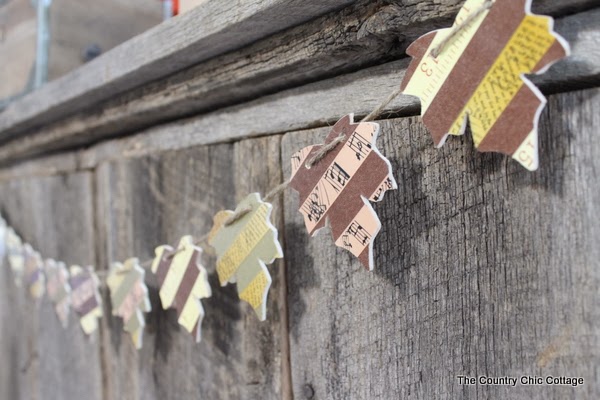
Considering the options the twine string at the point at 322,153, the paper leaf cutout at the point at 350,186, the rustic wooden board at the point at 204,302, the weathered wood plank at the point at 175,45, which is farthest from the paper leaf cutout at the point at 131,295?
the paper leaf cutout at the point at 350,186

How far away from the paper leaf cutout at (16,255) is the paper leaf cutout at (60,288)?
24cm

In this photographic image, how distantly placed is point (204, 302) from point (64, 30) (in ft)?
2.76

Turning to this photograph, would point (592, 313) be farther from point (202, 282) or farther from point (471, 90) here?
point (202, 282)

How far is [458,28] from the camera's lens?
41 cm

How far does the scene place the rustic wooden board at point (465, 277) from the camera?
0.40 m

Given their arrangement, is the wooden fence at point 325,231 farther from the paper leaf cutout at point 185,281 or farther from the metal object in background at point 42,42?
the metal object in background at point 42,42

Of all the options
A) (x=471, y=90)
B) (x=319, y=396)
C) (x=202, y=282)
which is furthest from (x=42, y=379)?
(x=471, y=90)

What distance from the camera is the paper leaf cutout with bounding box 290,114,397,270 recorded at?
0.48m

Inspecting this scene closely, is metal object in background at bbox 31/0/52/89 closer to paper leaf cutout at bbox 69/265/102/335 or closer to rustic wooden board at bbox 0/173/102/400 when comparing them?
rustic wooden board at bbox 0/173/102/400

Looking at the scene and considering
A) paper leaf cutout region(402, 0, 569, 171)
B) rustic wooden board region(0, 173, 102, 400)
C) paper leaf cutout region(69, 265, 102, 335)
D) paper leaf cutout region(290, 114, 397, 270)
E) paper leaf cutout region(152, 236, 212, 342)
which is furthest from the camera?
rustic wooden board region(0, 173, 102, 400)

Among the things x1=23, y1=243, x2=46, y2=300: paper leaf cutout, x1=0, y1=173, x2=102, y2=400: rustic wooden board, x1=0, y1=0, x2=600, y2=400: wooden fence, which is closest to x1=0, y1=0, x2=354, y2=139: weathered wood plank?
x1=0, y1=0, x2=600, y2=400: wooden fence

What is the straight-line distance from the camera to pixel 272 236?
59 cm

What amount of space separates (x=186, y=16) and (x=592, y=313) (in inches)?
20.6

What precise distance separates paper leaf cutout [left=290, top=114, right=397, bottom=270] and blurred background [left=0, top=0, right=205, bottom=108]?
0.85 m
